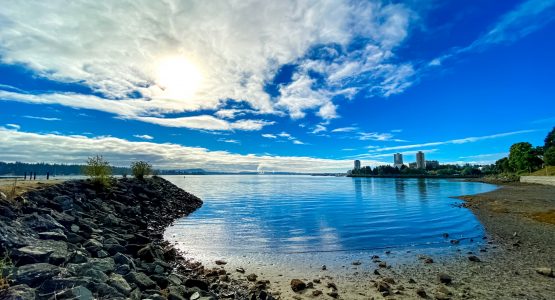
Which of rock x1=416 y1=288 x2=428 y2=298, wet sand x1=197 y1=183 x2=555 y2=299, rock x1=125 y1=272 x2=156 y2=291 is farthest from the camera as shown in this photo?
wet sand x1=197 y1=183 x2=555 y2=299

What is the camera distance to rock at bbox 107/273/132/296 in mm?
8427

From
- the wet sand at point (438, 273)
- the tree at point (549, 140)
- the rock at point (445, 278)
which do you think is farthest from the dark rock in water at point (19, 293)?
the tree at point (549, 140)

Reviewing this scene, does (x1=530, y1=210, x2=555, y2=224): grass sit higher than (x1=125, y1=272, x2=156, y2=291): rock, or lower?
lower

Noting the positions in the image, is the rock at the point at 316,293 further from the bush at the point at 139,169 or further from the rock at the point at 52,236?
the bush at the point at 139,169

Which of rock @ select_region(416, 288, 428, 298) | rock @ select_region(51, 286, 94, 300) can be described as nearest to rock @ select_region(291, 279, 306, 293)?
rock @ select_region(416, 288, 428, 298)

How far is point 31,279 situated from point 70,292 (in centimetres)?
150

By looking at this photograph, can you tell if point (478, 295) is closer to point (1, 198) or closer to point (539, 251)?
point (539, 251)

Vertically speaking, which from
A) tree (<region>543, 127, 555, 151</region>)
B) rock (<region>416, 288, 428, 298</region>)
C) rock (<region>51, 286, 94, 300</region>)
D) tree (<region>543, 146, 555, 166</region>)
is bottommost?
rock (<region>416, 288, 428, 298</region>)

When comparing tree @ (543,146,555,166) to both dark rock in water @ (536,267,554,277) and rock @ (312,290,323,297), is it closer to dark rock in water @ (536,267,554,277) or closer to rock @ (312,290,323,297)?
dark rock in water @ (536,267,554,277)

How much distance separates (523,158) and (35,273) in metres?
182

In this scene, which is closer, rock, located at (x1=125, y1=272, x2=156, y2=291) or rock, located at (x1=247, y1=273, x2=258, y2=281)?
rock, located at (x1=125, y1=272, x2=156, y2=291)

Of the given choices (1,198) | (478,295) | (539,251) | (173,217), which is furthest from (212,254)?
(539,251)

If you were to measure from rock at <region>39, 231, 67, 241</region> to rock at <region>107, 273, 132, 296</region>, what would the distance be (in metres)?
3.88

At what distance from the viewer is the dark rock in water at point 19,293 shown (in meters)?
6.59
